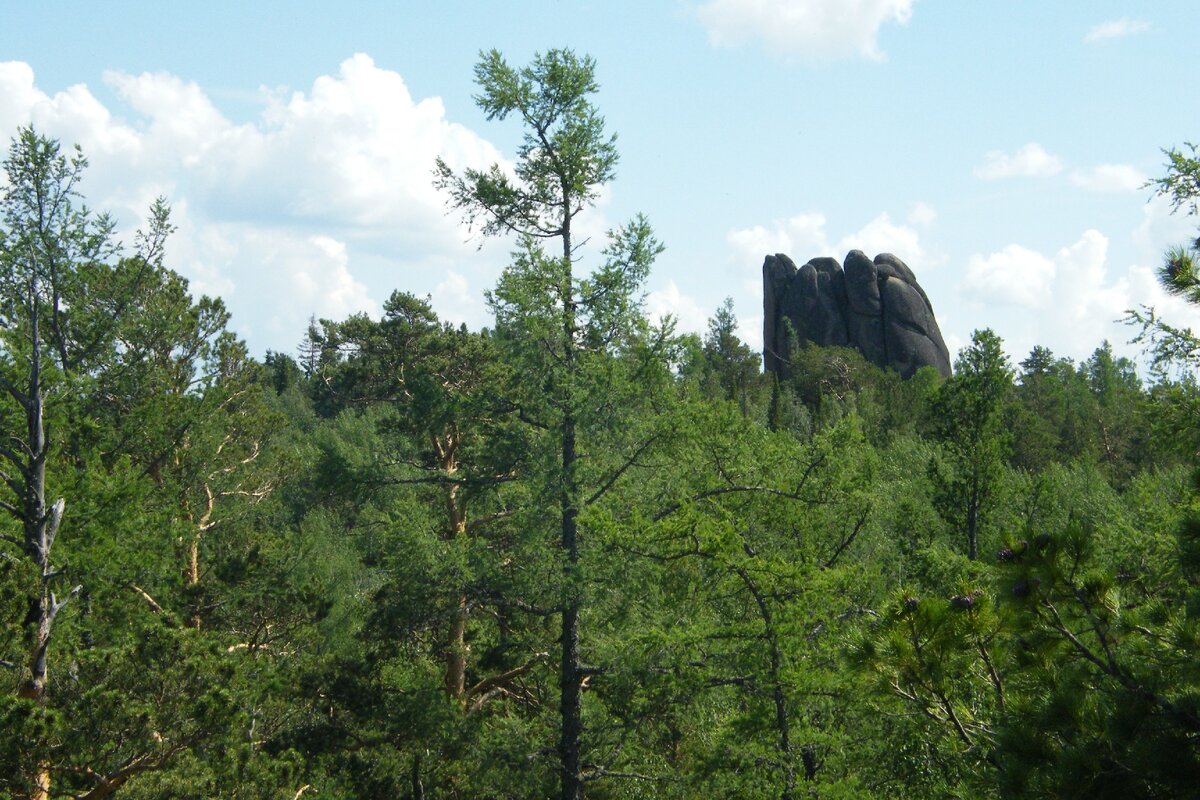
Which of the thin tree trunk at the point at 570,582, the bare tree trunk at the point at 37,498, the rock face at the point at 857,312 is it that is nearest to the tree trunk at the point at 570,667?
the thin tree trunk at the point at 570,582

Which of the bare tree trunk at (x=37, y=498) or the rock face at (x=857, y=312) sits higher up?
the rock face at (x=857, y=312)

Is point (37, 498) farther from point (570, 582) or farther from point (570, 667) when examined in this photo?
point (570, 667)

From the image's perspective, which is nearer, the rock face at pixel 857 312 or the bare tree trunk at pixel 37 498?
the bare tree trunk at pixel 37 498

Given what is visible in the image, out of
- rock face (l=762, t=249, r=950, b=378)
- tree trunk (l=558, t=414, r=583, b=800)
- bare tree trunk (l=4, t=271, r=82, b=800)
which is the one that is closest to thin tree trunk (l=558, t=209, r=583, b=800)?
tree trunk (l=558, t=414, r=583, b=800)

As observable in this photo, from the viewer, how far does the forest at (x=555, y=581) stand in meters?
4.99

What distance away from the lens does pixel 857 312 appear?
68.3 m

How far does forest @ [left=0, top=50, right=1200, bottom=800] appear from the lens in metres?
4.99

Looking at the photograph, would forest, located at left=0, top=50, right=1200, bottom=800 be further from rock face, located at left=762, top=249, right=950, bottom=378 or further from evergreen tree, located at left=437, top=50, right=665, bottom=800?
rock face, located at left=762, top=249, right=950, bottom=378

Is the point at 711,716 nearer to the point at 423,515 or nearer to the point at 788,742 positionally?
the point at 788,742

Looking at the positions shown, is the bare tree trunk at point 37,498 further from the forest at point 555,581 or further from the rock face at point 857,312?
the rock face at point 857,312

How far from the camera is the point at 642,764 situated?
42.6 ft

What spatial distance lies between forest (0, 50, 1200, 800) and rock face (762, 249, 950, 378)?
47036mm

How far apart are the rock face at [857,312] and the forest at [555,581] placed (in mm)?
47036

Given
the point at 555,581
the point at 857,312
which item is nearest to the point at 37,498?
the point at 555,581
